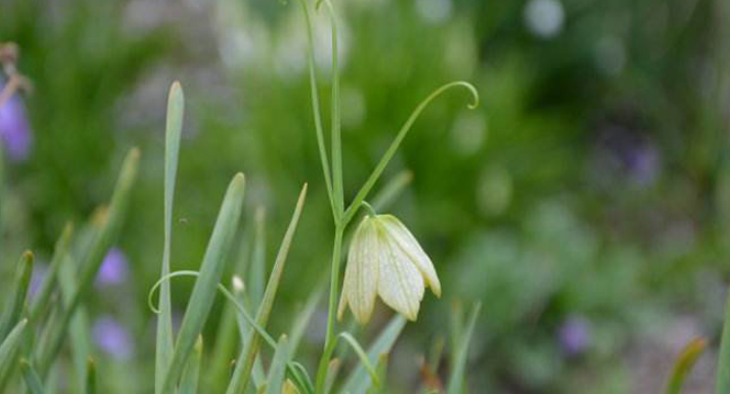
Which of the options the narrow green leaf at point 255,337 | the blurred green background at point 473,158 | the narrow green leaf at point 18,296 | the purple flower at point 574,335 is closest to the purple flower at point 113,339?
the blurred green background at point 473,158

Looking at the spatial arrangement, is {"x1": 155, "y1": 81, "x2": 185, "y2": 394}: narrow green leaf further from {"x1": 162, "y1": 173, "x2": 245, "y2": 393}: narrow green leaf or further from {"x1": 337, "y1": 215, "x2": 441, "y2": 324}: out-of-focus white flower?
{"x1": 337, "y1": 215, "x2": 441, "y2": 324}: out-of-focus white flower

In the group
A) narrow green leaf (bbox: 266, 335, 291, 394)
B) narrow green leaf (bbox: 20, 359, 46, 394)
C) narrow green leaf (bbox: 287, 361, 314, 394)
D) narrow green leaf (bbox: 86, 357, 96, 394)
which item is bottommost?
narrow green leaf (bbox: 86, 357, 96, 394)

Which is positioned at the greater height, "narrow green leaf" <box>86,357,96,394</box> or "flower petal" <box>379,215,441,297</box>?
"flower petal" <box>379,215,441,297</box>

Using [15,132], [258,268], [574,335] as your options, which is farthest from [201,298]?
[15,132]

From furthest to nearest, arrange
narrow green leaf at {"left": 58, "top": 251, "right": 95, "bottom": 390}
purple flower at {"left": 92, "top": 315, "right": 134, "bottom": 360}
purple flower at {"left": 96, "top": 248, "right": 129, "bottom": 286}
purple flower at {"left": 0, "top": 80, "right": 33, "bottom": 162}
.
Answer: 1. purple flower at {"left": 0, "top": 80, "right": 33, "bottom": 162}
2. purple flower at {"left": 96, "top": 248, "right": 129, "bottom": 286}
3. purple flower at {"left": 92, "top": 315, "right": 134, "bottom": 360}
4. narrow green leaf at {"left": 58, "top": 251, "right": 95, "bottom": 390}

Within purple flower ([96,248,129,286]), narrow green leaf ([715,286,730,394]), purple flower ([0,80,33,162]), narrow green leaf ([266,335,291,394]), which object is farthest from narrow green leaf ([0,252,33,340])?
purple flower ([0,80,33,162])

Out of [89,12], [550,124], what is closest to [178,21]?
[89,12]
